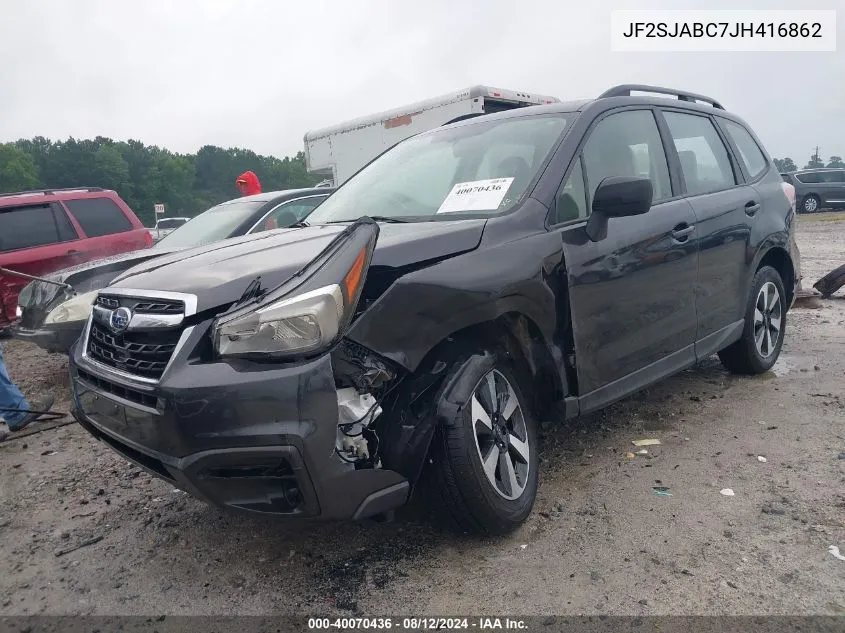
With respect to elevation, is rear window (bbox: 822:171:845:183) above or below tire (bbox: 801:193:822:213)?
above

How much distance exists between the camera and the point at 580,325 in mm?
2975

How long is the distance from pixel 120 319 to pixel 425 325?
1117 mm

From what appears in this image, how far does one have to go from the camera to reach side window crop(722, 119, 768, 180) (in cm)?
461

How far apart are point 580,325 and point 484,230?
0.67m

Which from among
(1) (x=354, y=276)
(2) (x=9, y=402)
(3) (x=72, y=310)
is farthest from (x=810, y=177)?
(1) (x=354, y=276)

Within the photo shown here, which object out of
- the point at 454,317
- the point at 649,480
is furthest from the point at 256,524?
the point at 649,480

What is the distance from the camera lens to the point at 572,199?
10.2 ft

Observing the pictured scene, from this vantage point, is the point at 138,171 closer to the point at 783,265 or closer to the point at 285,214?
the point at 285,214

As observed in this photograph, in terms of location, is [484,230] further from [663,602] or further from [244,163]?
[244,163]

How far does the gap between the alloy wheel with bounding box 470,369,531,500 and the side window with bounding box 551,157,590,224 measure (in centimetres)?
82

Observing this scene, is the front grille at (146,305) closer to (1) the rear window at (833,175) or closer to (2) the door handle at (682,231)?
(2) the door handle at (682,231)

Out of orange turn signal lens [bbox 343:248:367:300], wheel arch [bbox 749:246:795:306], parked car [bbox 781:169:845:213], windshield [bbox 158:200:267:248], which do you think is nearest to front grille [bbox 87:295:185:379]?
orange turn signal lens [bbox 343:248:367:300]

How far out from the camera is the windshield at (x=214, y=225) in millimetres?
6059

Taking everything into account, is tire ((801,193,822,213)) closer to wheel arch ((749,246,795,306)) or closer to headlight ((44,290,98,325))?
wheel arch ((749,246,795,306))
